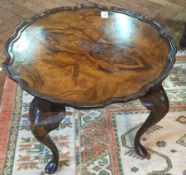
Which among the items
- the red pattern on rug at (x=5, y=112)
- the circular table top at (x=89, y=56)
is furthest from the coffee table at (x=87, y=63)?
the red pattern on rug at (x=5, y=112)

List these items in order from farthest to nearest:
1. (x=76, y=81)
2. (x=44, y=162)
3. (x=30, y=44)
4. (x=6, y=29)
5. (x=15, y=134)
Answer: (x=6, y=29) < (x=15, y=134) < (x=44, y=162) < (x=30, y=44) < (x=76, y=81)

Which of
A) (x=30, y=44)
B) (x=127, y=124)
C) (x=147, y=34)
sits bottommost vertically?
(x=127, y=124)

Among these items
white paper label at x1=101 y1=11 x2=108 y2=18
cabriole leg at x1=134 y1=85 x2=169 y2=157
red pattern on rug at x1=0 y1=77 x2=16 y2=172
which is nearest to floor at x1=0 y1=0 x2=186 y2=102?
red pattern on rug at x1=0 y1=77 x2=16 y2=172

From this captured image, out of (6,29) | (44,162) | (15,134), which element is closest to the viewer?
(44,162)

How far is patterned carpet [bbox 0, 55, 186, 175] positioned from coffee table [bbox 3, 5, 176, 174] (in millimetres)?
73

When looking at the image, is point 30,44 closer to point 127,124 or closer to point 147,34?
point 147,34

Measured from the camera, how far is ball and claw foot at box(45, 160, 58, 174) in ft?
4.45

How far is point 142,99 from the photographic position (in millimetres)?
1168

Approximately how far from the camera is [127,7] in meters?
2.43

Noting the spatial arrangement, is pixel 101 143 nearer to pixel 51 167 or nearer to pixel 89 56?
pixel 51 167

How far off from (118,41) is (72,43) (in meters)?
0.17

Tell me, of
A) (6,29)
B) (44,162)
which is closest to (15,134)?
(44,162)

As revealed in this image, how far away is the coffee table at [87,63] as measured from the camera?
3.58 feet

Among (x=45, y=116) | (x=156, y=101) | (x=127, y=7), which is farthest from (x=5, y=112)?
(x=127, y=7)
